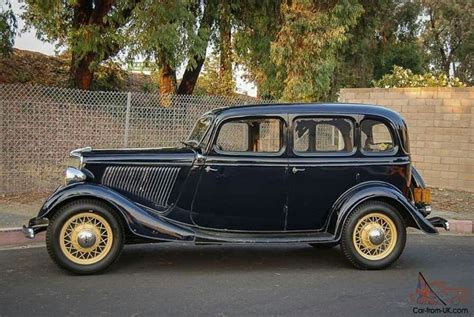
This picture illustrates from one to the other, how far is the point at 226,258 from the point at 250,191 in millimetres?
1063

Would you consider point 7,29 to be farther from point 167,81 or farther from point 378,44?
point 378,44

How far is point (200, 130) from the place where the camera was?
21.6 ft

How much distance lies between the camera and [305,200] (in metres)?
6.29

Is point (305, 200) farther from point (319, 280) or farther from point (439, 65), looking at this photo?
point (439, 65)

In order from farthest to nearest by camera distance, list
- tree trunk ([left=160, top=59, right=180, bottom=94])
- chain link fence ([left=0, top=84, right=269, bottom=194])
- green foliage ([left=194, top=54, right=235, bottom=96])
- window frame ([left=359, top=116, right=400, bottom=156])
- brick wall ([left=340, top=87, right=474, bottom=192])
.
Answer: green foliage ([left=194, top=54, right=235, bottom=96]) → tree trunk ([left=160, top=59, right=180, bottom=94]) → brick wall ([left=340, top=87, right=474, bottom=192]) → chain link fence ([left=0, top=84, right=269, bottom=194]) → window frame ([left=359, top=116, right=400, bottom=156])

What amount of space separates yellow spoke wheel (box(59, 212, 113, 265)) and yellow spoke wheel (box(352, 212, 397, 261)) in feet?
8.75

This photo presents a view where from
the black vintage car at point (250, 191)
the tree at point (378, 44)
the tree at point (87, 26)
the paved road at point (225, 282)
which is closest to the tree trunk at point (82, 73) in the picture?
the tree at point (87, 26)

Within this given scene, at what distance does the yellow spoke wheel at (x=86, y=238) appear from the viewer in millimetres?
5820

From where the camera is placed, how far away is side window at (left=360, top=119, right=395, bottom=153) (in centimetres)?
659

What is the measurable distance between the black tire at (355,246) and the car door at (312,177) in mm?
277

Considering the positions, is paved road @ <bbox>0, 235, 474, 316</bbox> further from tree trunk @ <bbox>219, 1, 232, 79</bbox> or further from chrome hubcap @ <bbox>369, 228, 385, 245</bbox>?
tree trunk @ <bbox>219, 1, 232, 79</bbox>

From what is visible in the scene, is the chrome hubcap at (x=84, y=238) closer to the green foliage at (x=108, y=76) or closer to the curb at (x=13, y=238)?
the curb at (x=13, y=238)

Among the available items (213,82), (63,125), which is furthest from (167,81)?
(63,125)

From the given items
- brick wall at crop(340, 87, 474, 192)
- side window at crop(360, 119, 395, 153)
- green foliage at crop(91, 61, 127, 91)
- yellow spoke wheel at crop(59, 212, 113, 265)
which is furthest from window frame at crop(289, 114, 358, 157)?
green foliage at crop(91, 61, 127, 91)
